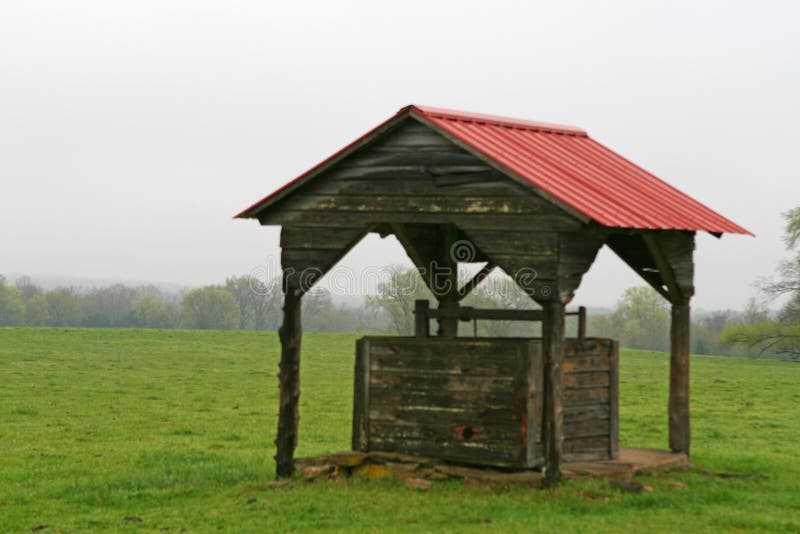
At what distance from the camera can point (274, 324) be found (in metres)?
105

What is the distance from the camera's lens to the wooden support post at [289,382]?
15.2 m

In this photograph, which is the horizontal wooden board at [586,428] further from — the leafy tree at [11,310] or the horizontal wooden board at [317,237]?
the leafy tree at [11,310]

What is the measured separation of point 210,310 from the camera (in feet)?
339

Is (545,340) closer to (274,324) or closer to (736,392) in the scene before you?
(736,392)

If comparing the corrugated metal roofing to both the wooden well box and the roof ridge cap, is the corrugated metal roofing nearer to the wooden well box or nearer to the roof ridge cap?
the roof ridge cap

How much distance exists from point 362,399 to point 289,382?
1.02 meters

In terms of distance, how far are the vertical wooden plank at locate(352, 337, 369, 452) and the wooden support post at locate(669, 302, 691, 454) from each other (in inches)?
181

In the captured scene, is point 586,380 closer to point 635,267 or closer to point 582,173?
point 635,267

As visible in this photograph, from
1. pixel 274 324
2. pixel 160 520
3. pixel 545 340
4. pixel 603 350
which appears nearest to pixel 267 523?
pixel 160 520

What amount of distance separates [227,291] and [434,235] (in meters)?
90.8

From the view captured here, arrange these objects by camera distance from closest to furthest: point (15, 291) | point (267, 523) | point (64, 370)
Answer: point (267, 523)
point (64, 370)
point (15, 291)

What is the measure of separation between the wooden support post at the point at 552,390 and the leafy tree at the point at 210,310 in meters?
88.4

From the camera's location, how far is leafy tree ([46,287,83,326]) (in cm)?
11400

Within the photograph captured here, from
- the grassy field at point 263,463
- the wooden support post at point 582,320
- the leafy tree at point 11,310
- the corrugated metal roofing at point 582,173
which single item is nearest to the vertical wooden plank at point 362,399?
the grassy field at point 263,463
